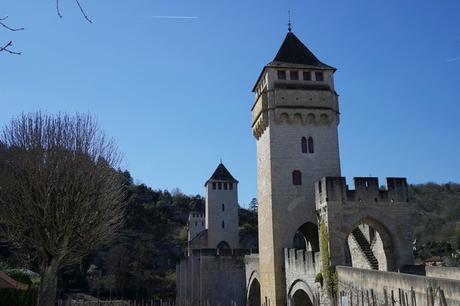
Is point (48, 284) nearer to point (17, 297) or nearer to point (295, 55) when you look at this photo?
point (17, 297)

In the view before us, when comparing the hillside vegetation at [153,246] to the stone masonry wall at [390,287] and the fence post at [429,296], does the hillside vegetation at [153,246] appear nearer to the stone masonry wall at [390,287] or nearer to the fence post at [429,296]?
the stone masonry wall at [390,287]

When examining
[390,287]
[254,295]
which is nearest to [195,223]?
[254,295]

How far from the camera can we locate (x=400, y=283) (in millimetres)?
11094

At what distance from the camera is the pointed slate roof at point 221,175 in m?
50.5

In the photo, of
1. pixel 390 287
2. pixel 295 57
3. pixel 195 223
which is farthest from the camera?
pixel 195 223

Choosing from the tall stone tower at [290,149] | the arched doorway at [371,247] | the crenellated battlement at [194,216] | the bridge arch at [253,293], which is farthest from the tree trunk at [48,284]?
the crenellated battlement at [194,216]

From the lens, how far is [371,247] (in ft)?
66.5

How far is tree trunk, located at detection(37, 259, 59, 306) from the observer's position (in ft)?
49.0

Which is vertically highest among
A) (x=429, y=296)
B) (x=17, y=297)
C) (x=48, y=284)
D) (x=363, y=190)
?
(x=363, y=190)

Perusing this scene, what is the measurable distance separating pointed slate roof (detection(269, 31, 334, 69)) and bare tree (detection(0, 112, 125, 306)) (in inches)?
477

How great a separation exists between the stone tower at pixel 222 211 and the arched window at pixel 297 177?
26780mm

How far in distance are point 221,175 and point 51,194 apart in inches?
1413

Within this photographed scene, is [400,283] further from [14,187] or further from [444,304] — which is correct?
[14,187]

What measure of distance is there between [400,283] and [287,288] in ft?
36.0
